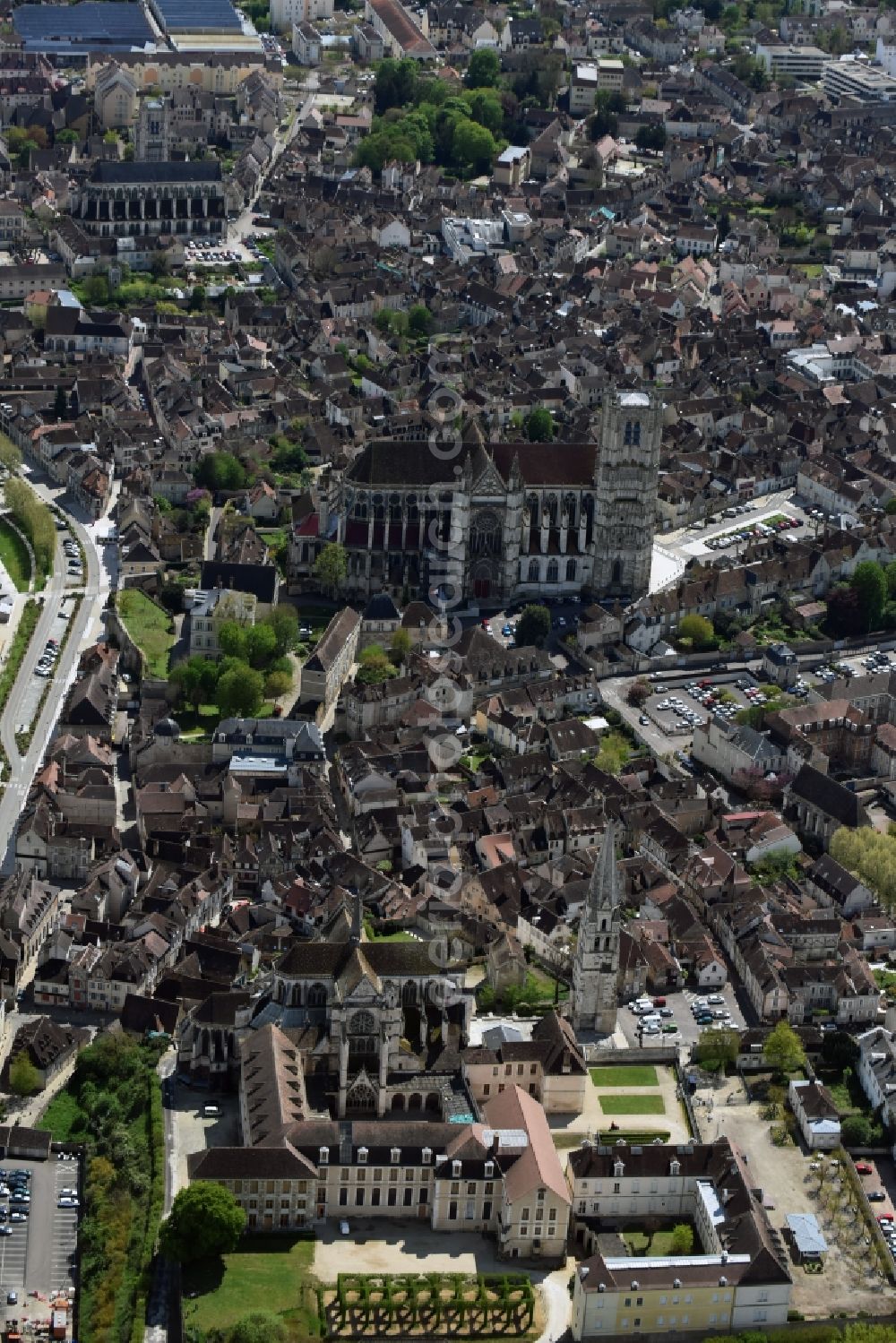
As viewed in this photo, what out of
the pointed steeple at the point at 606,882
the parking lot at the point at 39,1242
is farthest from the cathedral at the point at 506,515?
the parking lot at the point at 39,1242

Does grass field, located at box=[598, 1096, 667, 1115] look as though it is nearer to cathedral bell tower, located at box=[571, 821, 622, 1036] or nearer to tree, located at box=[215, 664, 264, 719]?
cathedral bell tower, located at box=[571, 821, 622, 1036]

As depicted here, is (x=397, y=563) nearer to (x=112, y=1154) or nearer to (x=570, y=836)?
(x=570, y=836)

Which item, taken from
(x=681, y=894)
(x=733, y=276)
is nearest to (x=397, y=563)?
(x=681, y=894)

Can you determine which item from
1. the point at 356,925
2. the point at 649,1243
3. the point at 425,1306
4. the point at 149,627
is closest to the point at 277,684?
the point at 149,627

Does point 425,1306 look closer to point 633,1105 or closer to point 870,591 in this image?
point 633,1105

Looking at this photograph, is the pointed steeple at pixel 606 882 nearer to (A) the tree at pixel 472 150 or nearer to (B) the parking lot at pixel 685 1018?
(B) the parking lot at pixel 685 1018
